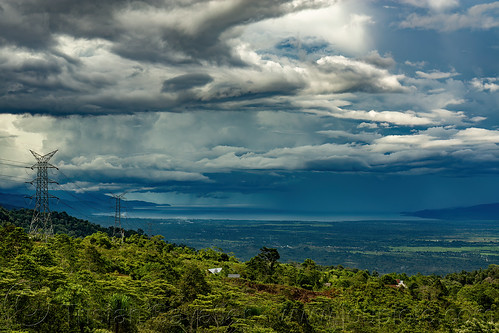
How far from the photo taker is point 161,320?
148 ft

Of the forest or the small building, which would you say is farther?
the small building

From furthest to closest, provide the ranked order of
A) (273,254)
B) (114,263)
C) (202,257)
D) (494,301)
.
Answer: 1. (202,257)
2. (273,254)
3. (494,301)
4. (114,263)

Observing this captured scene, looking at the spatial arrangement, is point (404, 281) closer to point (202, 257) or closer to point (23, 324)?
point (202, 257)

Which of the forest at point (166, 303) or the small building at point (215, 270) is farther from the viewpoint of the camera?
the small building at point (215, 270)

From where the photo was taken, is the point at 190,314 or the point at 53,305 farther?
the point at 190,314

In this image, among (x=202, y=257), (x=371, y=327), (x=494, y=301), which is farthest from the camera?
(x=202, y=257)

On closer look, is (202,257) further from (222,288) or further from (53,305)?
(53,305)

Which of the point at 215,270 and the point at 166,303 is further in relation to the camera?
the point at 215,270

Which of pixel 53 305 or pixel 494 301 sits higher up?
pixel 53 305

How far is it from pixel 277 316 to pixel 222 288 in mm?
14268

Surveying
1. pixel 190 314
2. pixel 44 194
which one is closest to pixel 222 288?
pixel 190 314

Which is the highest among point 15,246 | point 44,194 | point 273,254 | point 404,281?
point 44,194

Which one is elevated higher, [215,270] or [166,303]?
[166,303]

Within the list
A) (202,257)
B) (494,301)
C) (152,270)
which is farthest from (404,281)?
(152,270)
